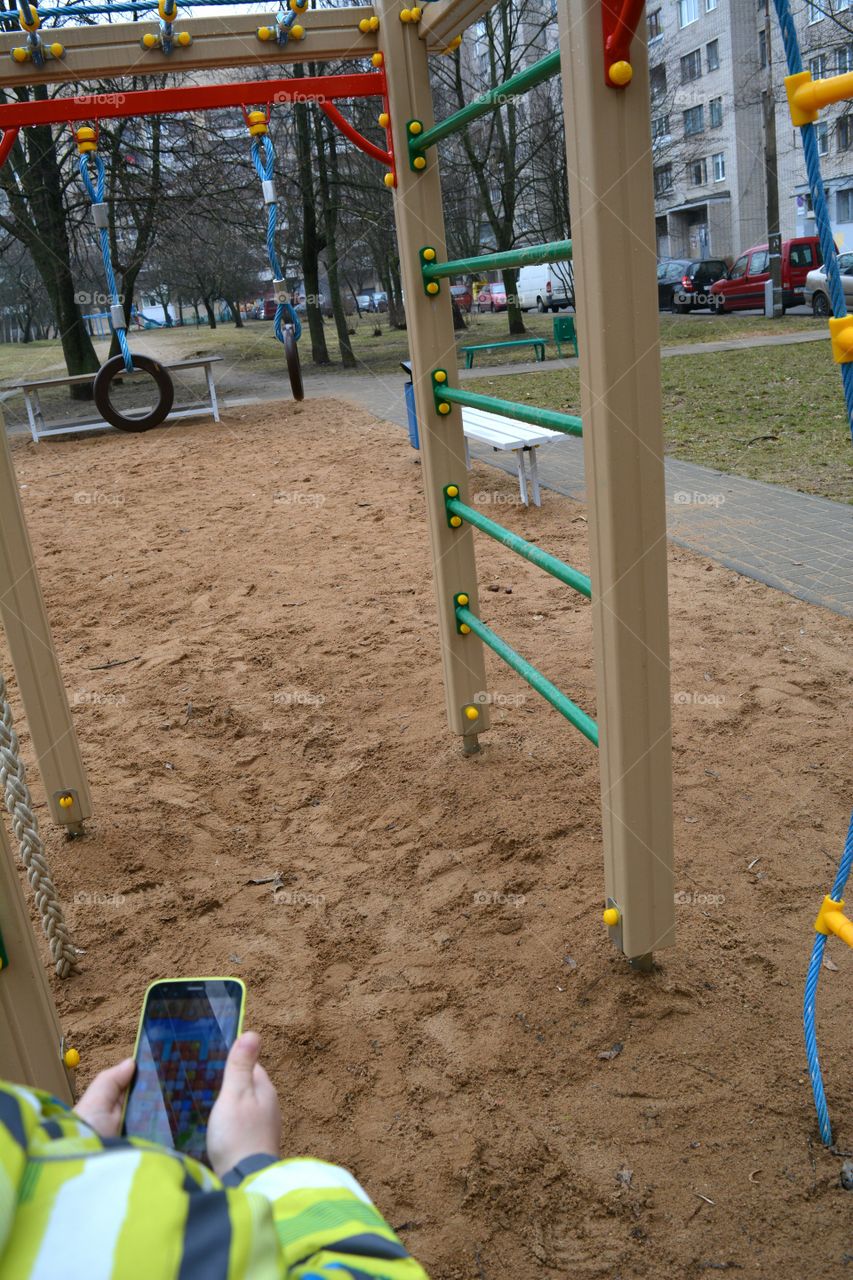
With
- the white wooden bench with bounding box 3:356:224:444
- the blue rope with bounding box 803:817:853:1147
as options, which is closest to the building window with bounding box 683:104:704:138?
the white wooden bench with bounding box 3:356:224:444

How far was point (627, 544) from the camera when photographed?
2031mm

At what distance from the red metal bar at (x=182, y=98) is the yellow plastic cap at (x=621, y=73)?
1711 millimetres

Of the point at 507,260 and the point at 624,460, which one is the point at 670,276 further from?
the point at 624,460

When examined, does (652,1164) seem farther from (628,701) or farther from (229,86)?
(229,86)

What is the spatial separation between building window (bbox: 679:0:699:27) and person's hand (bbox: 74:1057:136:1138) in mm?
42783

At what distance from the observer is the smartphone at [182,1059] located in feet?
3.60

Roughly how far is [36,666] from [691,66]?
136 feet

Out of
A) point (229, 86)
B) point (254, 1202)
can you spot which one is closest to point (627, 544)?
point (254, 1202)

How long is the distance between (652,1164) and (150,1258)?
1.45 metres

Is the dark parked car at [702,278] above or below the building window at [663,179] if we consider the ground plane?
below

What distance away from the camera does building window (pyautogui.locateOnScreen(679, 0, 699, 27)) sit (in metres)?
36.2

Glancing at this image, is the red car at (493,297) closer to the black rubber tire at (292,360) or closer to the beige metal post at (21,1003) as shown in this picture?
the black rubber tire at (292,360)

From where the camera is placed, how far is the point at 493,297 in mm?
30922

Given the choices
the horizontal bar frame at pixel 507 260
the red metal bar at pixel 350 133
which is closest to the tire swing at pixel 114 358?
the red metal bar at pixel 350 133
